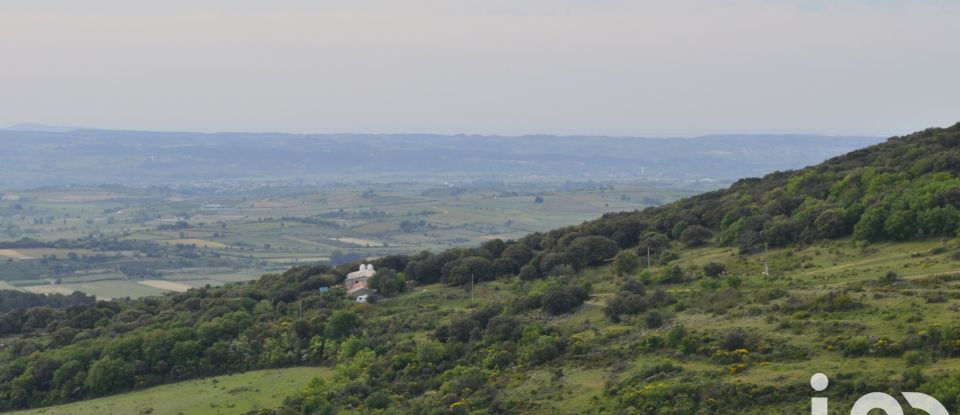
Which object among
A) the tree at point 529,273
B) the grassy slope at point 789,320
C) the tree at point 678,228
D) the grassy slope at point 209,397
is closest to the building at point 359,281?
the grassy slope at point 789,320

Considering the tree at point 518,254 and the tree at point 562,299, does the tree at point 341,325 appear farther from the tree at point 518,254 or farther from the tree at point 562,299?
the tree at point 518,254

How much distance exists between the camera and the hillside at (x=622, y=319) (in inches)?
1412

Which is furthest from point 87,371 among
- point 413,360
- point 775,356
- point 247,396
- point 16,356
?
point 775,356

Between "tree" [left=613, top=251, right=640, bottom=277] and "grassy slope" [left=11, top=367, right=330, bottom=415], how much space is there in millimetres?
16648

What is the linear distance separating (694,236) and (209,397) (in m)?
28.3

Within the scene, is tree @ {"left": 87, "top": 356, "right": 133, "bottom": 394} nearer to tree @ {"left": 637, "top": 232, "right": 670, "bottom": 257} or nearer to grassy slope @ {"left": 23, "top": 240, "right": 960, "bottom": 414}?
grassy slope @ {"left": 23, "top": 240, "right": 960, "bottom": 414}

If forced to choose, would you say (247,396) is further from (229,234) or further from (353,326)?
(229,234)

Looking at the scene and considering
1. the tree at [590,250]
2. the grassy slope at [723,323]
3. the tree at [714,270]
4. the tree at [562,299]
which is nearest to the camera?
the grassy slope at [723,323]

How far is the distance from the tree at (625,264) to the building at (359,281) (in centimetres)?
1408

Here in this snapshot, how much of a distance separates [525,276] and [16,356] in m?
27.0

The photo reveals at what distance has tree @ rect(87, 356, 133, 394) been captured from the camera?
2117 inches

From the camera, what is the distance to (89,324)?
65688 mm

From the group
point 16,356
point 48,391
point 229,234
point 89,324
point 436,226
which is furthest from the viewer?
point 436,226

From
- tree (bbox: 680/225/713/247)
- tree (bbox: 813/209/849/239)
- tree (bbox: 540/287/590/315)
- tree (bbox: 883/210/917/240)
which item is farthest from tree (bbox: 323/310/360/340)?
tree (bbox: 883/210/917/240)
